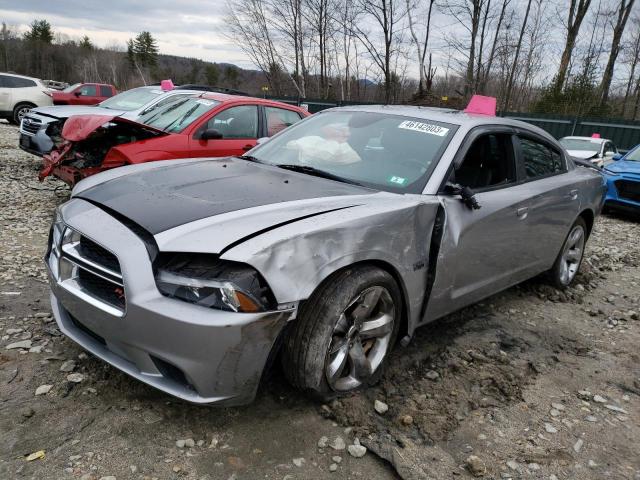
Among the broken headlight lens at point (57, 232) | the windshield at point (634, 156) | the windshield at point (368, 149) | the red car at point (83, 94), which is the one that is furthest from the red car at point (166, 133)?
the red car at point (83, 94)

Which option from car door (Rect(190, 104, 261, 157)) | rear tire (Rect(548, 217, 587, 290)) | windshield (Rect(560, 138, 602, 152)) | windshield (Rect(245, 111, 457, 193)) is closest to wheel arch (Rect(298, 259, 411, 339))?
windshield (Rect(245, 111, 457, 193))

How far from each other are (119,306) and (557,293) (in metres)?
4.08

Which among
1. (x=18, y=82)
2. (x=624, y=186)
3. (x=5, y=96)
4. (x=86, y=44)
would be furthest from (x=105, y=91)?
(x=86, y=44)

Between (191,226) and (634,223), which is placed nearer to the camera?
(191,226)

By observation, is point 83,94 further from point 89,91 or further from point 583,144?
point 583,144

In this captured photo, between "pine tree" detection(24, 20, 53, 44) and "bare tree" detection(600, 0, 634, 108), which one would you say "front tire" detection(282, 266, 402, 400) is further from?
"pine tree" detection(24, 20, 53, 44)

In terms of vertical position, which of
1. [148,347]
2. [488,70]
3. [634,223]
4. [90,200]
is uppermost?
[488,70]

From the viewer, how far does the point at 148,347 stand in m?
2.15

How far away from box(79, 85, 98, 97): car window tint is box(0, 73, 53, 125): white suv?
3322 mm

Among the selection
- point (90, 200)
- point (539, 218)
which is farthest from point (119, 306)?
point (539, 218)

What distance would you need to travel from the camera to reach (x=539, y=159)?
417cm

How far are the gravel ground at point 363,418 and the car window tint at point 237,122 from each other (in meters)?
3.30

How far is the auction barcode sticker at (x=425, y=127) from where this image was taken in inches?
132

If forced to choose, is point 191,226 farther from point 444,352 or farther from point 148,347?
point 444,352
